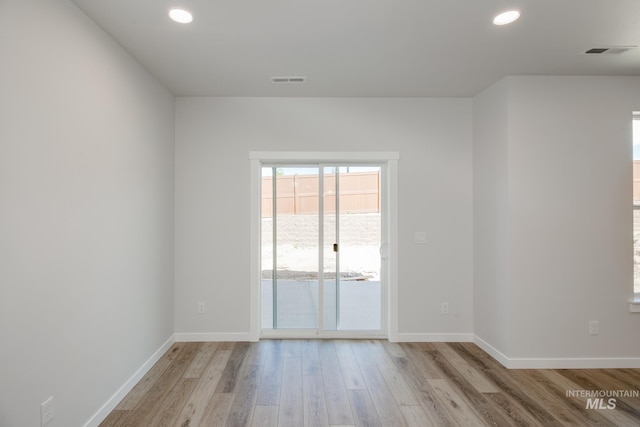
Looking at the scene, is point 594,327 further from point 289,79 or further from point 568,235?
point 289,79

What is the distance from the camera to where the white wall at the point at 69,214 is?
160cm

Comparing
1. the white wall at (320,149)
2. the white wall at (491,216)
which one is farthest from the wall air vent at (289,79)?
the white wall at (491,216)

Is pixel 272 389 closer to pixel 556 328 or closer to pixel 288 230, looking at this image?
pixel 288 230

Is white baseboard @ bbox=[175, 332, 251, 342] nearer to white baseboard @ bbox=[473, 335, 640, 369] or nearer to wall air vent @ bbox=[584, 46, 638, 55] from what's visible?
white baseboard @ bbox=[473, 335, 640, 369]

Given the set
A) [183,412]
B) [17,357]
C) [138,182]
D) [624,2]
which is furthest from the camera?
[138,182]

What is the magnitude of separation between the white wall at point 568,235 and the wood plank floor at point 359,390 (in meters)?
0.32

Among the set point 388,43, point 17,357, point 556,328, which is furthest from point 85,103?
point 556,328

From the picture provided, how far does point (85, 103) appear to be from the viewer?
7.08ft

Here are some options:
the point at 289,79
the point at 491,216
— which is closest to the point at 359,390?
the point at 491,216

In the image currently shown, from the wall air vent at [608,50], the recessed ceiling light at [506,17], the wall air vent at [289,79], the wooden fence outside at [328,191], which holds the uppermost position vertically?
the wall air vent at [289,79]

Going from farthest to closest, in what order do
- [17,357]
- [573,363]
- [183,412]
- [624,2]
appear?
[573,363], [183,412], [624,2], [17,357]

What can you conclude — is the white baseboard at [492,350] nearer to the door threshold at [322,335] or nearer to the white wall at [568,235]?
the white wall at [568,235]

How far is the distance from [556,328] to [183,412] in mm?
3326

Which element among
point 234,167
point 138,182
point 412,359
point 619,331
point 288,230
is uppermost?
point 234,167
